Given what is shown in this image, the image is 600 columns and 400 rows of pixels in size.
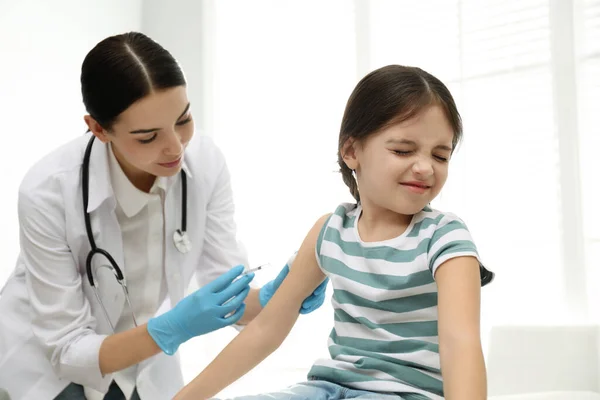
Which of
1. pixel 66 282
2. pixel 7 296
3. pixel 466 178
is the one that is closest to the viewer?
pixel 66 282

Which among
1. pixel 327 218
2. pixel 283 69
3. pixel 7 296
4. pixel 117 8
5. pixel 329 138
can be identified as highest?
pixel 117 8

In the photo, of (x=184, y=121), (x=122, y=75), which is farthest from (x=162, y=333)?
(x=122, y=75)

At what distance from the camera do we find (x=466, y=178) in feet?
10.0

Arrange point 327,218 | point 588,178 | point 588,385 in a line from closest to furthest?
1. point 327,218
2. point 588,385
3. point 588,178

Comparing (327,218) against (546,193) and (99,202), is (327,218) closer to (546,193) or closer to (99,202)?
(99,202)

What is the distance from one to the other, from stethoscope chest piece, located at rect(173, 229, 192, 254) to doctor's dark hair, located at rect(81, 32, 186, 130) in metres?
0.36

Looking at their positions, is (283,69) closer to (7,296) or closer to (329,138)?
(329,138)

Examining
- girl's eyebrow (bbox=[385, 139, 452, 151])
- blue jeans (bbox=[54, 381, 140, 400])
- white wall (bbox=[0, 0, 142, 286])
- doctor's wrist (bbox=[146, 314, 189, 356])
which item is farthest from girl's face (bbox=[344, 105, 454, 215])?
white wall (bbox=[0, 0, 142, 286])

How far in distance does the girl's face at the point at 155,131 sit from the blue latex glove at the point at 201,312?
0.31 meters

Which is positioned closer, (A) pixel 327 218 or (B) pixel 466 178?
(A) pixel 327 218

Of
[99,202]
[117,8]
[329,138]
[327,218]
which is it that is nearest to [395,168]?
[327,218]

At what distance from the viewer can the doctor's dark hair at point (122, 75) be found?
154 cm

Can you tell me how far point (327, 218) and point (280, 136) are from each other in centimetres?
255

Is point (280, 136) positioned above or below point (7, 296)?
above
